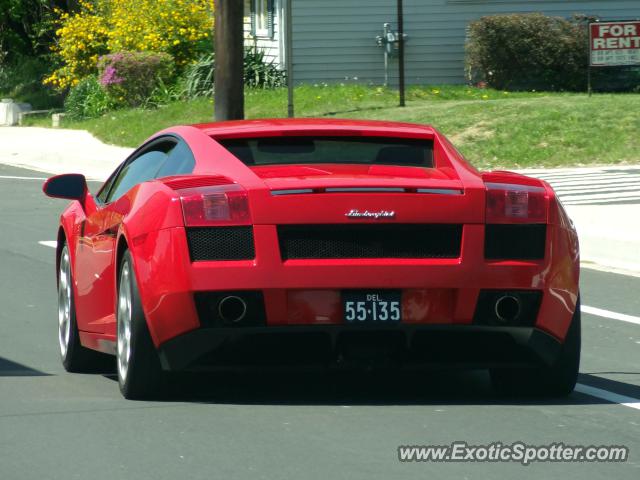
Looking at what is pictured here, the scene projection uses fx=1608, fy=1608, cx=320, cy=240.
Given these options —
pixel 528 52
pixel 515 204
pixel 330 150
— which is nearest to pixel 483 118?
pixel 528 52

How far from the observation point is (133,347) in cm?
733

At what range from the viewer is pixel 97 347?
828 cm

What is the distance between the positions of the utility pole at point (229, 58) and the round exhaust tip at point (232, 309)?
1807 centimetres

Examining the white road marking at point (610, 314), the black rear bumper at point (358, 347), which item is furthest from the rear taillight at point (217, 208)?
the white road marking at point (610, 314)

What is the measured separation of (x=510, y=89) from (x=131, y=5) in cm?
926

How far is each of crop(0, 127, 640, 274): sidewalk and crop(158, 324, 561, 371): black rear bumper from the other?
23.1 ft

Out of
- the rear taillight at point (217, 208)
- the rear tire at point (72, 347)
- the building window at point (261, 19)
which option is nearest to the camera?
A: the rear taillight at point (217, 208)

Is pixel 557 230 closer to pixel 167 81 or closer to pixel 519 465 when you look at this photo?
pixel 519 465

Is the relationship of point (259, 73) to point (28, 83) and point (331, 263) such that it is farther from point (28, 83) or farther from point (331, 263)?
point (331, 263)

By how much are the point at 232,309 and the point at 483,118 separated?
69.4 feet

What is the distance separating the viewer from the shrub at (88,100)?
37.1 meters

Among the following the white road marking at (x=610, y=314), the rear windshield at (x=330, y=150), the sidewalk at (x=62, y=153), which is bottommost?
the sidewalk at (x=62, y=153)

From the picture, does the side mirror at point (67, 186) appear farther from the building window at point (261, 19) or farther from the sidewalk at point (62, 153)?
the building window at point (261, 19)

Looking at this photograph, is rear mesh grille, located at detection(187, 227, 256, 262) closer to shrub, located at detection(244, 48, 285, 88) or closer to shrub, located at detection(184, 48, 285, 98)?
shrub, located at detection(184, 48, 285, 98)
